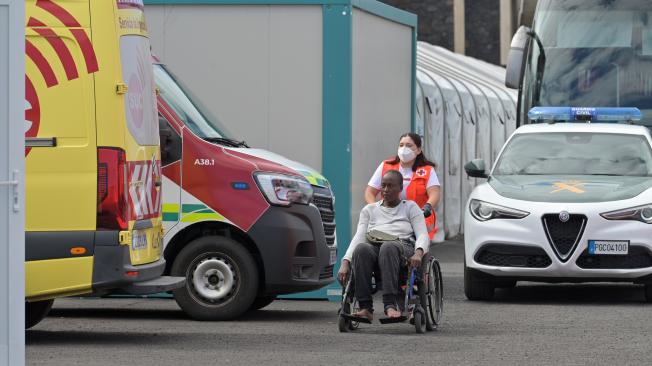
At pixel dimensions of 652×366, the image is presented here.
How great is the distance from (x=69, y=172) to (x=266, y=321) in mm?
2995

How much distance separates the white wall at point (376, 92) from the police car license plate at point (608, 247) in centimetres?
231

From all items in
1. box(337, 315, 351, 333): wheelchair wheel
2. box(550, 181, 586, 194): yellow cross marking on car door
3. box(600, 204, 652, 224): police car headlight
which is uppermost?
box(550, 181, 586, 194): yellow cross marking on car door

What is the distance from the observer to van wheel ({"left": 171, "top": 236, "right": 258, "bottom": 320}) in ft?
→ 43.0

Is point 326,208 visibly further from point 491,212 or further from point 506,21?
point 506,21

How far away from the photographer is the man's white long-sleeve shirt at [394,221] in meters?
12.6

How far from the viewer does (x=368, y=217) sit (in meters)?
12.7

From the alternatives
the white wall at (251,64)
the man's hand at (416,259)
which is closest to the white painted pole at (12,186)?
the man's hand at (416,259)

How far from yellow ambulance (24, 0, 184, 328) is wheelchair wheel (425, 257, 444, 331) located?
2476 mm

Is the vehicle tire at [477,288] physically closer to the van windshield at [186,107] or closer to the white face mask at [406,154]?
the white face mask at [406,154]

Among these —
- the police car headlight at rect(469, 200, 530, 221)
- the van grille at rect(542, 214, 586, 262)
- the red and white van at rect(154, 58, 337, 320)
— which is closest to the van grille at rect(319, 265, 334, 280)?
the red and white van at rect(154, 58, 337, 320)

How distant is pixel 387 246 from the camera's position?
484 inches

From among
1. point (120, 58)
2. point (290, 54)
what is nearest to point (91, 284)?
point (120, 58)

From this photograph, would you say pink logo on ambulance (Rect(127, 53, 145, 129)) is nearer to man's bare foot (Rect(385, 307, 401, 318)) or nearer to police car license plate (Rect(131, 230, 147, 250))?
police car license plate (Rect(131, 230, 147, 250))

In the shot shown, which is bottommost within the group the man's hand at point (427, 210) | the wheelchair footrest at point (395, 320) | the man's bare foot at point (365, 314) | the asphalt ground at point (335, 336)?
the asphalt ground at point (335, 336)
